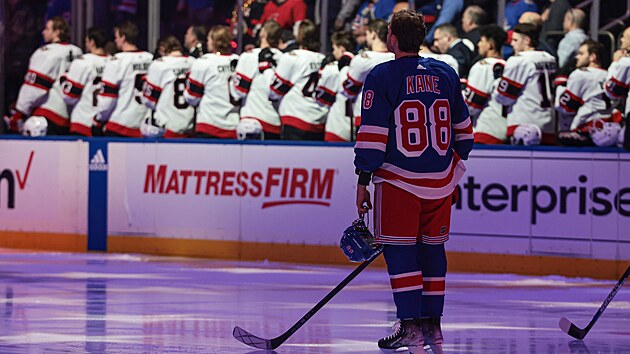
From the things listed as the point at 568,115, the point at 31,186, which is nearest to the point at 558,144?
the point at 568,115

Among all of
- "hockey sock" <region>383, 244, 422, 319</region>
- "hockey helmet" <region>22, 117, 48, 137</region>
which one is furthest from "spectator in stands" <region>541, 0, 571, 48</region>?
"hockey sock" <region>383, 244, 422, 319</region>

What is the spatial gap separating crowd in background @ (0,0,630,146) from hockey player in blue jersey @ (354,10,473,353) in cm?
492

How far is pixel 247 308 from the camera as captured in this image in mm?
9445

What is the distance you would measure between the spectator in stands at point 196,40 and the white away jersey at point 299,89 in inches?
60.0

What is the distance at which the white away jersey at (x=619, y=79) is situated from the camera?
1179cm

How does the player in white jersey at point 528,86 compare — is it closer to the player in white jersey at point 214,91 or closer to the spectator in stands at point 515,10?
the spectator in stands at point 515,10

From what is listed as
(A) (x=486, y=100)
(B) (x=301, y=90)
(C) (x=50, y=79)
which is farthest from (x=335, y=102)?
(C) (x=50, y=79)

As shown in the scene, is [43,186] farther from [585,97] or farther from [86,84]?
[585,97]

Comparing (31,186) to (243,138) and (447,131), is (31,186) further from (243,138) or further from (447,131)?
(447,131)

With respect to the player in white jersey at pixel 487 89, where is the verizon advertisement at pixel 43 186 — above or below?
below

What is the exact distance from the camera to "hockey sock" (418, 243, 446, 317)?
6.98 m

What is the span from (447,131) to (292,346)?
1.55 metres

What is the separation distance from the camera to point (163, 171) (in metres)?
13.2

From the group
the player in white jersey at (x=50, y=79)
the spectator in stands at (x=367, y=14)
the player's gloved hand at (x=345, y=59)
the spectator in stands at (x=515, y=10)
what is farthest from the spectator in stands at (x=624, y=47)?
the player in white jersey at (x=50, y=79)
